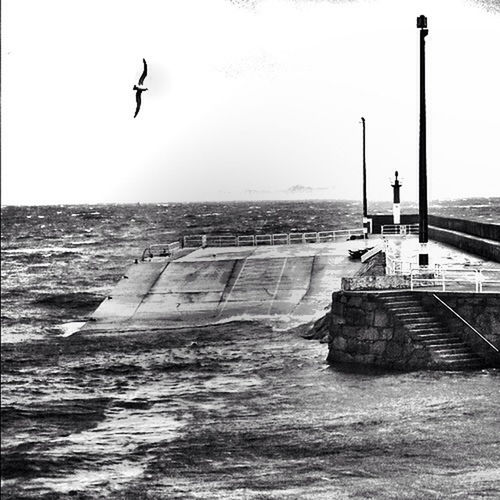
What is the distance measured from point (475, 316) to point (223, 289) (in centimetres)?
1549

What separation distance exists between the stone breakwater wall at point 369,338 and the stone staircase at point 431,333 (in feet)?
0.52

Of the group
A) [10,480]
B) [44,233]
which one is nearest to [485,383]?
[10,480]

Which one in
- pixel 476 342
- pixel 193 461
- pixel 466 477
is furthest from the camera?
pixel 476 342

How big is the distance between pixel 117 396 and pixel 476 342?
27.4 ft

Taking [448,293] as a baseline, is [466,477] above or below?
below

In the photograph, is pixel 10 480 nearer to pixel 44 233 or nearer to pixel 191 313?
pixel 191 313

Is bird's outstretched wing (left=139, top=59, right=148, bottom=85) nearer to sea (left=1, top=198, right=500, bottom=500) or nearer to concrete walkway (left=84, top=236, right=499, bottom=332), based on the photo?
sea (left=1, top=198, right=500, bottom=500)

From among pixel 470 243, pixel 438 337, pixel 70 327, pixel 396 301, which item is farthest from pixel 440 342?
pixel 70 327

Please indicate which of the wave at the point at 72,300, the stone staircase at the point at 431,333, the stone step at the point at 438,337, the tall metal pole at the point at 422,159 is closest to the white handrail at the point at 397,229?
the wave at the point at 72,300

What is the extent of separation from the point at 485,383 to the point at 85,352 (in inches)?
513

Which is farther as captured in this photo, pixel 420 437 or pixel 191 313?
pixel 191 313

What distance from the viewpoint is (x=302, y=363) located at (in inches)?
942

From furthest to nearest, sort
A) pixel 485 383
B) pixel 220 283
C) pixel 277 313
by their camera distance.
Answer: pixel 220 283 → pixel 277 313 → pixel 485 383

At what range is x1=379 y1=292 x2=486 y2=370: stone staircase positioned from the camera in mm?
21000
